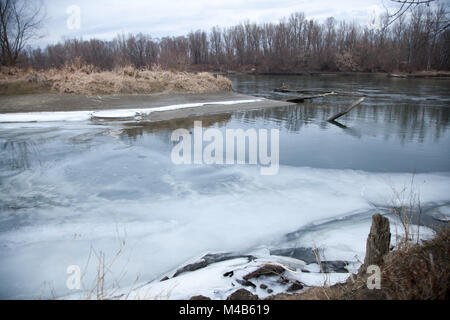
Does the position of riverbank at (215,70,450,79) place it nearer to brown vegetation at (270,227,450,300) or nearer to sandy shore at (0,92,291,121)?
sandy shore at (0,92,291,121)

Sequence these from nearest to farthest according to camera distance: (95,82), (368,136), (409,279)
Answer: (409,279) < (368,136) < (95,82)

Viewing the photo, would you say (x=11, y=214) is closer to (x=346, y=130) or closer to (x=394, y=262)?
(x=394, y=262)

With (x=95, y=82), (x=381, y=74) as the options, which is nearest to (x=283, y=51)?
(x=381, y=74)

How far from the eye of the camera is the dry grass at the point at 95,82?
60.5ft

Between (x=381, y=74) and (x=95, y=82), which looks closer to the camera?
(x=95, y=82)

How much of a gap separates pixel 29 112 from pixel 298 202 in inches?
580

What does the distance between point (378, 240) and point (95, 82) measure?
20.0 m

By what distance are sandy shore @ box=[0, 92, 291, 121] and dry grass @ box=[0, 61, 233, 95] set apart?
958 millimetres

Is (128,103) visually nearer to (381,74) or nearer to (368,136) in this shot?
(368,136)

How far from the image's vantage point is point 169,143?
11.1 metres

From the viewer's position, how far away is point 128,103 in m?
18.1

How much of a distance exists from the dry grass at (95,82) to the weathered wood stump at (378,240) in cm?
1887
